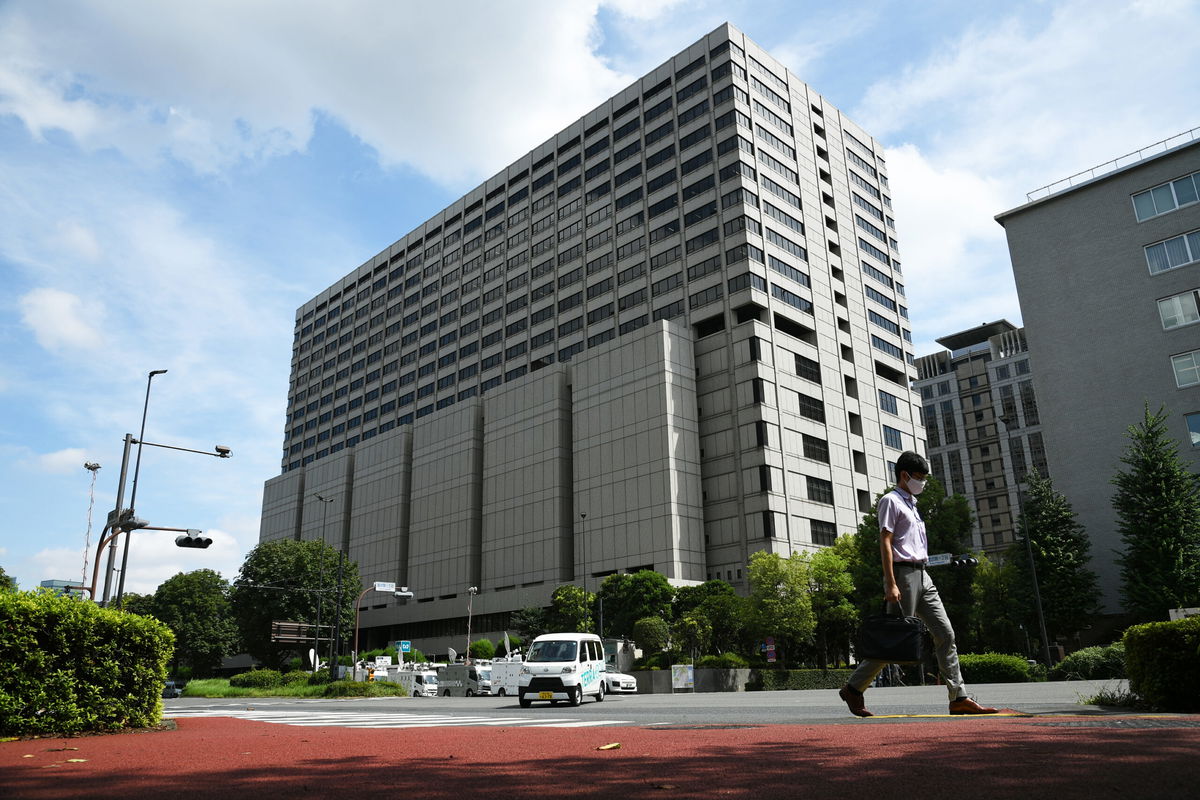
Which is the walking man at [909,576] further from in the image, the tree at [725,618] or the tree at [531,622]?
the tree at [531,622]

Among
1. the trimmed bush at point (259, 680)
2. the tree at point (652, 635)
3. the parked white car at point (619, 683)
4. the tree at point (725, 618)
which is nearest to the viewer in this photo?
the parked white car at point (619, 683)

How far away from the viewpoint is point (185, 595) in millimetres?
75875

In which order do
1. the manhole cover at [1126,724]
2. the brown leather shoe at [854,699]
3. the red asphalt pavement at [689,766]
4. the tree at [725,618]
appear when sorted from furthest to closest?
the tree at [725,618]
the brown leather shoe at [854,699]
the manhole cover at [1126,724]
the red asphalt pavement at [689,766]

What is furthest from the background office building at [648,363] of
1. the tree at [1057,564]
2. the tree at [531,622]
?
the tree at [1057,564]

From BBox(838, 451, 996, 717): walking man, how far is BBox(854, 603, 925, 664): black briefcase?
164mm

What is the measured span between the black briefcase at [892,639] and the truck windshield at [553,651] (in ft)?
51.3

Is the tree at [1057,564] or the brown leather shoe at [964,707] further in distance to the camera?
the tree at [1057,564]

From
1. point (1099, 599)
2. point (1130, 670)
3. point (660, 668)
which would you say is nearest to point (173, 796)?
point (1130, 670)

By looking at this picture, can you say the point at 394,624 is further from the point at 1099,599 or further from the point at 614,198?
the point at 1099,599

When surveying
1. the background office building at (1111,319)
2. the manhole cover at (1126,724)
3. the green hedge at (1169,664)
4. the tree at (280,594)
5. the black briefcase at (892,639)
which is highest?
the background office building at (1111,319)

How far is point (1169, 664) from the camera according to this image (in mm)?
9227

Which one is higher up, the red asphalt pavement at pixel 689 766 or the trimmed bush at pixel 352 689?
the red asphalt pavement at pixel 689 766

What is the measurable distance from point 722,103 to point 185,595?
226ft

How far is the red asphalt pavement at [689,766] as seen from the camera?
4.54 metres
